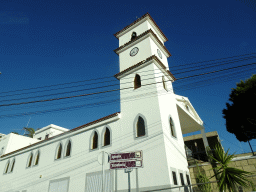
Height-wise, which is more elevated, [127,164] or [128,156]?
[128,156]

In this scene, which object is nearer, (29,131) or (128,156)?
(128,156)

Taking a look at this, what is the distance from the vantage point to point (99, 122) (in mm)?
15656

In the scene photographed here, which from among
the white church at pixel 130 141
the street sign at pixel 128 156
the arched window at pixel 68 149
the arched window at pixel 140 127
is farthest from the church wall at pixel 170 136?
the arched window at pixel 68 149

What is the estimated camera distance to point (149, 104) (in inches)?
548

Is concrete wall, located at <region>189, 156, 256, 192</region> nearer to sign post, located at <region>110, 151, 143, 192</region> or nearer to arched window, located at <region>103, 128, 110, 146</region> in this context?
arched window, located at <region>103, 128, 110, 146</region>

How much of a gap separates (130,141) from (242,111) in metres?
13.9

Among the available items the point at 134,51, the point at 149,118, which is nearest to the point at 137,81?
the point at 134,51

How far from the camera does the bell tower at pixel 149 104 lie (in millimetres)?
11734

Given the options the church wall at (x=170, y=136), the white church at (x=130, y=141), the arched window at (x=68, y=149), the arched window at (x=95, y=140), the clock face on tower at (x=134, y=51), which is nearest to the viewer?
the white church at (x=130, y=141)

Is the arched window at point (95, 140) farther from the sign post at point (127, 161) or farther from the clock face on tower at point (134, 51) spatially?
the clock face on tower at point (134, 51)

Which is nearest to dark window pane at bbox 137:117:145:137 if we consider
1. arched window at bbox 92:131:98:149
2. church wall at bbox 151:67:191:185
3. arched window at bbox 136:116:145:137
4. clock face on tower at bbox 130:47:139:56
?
arched window at bbox 136:116:145:137

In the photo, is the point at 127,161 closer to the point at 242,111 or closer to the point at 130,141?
the point at 130,141

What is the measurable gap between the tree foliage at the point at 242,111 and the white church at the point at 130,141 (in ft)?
12.4

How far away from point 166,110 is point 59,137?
1097 centimetres
